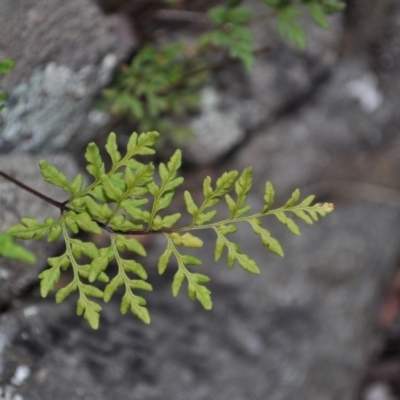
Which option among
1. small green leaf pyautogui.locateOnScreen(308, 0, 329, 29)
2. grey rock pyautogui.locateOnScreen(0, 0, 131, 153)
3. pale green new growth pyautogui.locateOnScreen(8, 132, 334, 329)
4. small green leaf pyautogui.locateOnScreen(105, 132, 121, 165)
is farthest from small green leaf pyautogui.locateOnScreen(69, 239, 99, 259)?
small green leaf pyautogui.locateOnScreen(308, 0, 329, 29)

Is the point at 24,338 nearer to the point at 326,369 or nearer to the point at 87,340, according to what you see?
the point at 87,340

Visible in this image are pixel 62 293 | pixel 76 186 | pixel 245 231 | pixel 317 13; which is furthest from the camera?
pixel 245 231

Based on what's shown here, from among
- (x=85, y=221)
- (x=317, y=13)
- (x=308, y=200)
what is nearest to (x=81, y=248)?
(x=85, y=221)

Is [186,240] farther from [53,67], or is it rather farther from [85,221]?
[53,67]

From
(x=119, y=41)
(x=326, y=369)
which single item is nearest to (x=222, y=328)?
(x=326, y=369)

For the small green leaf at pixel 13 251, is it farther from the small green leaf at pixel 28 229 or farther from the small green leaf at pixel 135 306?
the small green leaf at pixel 135 306

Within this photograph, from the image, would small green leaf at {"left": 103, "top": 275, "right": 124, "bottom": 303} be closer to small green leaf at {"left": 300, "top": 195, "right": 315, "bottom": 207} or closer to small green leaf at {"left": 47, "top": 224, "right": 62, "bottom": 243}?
small green leaf at {"left": 47, "top": 224, "right": 62, "bottom": 243}

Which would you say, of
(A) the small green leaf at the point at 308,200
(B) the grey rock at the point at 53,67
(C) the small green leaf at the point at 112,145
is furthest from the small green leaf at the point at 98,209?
(B) the grey rock at the point at 53,67
